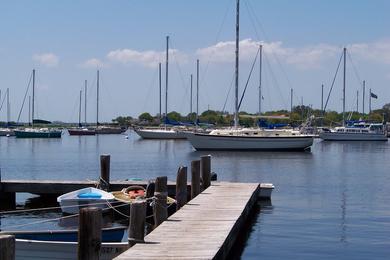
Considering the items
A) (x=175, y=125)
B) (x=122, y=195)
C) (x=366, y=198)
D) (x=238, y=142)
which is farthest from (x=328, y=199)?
(x=175, y=125)

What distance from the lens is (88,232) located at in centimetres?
1257

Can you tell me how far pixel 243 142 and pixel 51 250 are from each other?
56.5m

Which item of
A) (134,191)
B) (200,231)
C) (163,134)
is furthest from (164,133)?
(200,231)

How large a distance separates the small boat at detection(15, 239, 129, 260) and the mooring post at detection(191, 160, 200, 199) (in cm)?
792

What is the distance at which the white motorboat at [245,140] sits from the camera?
7125cm

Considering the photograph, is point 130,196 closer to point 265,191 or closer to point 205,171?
point 205,171

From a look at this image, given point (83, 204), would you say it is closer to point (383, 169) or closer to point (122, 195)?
point (122, 195)

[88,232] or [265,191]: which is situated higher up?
[88,232]

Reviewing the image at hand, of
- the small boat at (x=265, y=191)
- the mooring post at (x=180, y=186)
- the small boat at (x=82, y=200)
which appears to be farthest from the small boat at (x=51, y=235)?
the small boat at (x=265, y=191)

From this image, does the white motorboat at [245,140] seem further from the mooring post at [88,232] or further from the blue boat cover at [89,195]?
the mooring post at [88,232]

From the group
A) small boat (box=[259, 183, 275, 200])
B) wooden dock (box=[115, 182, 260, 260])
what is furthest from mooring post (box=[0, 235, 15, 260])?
small boat (box=[259, 183, 275, 200])

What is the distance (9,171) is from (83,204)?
93.7 feet

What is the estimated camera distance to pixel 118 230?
16781 mm

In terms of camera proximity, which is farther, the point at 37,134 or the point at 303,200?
the point at 37,134
